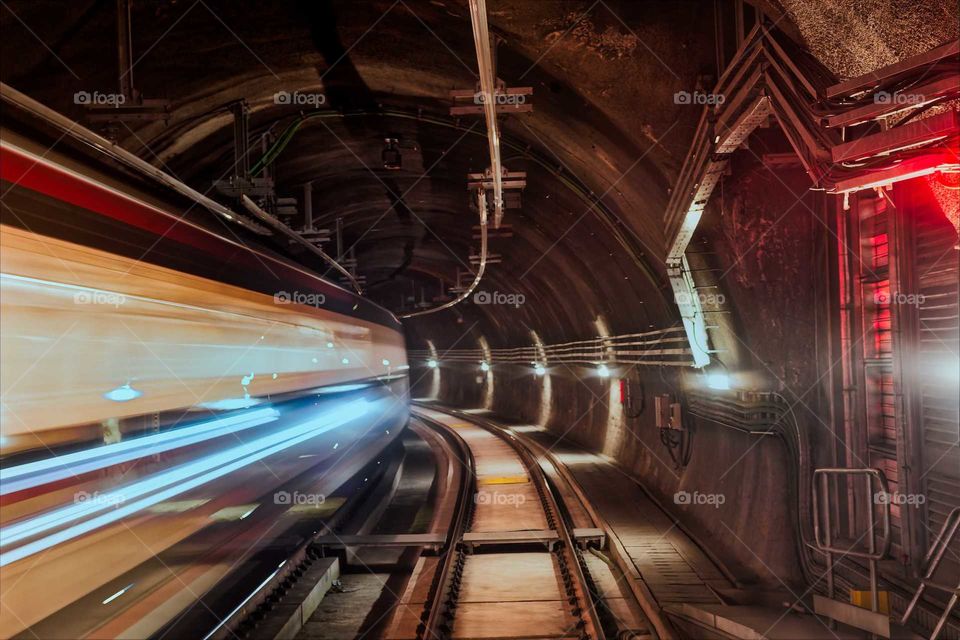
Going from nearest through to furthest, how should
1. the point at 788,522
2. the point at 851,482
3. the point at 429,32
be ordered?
the point at 851,482 → the point at 788,522 → the point at 429,32

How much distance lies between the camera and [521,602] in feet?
23.8

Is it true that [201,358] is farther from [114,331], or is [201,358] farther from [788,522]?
[788,522]

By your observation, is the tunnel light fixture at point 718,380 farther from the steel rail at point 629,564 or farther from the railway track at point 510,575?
the railway track at point 510,575

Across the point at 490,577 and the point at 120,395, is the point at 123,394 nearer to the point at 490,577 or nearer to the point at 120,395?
the point at 120,395

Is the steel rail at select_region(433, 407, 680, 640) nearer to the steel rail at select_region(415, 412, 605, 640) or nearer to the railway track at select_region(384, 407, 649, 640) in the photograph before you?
the railway track at select_region(384, 407, 649, 640)

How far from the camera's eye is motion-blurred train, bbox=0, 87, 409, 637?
11.5ft

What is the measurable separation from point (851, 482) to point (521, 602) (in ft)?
11.0

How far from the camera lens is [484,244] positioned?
13203 millimetres

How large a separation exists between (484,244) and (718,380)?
209 inches

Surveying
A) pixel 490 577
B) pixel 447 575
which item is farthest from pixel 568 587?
pixel 447 575

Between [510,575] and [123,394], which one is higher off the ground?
[123,394]

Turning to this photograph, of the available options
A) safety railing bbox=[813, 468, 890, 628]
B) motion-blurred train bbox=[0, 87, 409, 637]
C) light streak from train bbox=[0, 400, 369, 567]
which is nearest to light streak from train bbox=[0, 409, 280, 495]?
motion-blurred train bbox=[0, 87, 409, 637]

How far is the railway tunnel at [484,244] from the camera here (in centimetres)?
410

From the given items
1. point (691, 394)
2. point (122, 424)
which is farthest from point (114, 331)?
point (691, 394)
